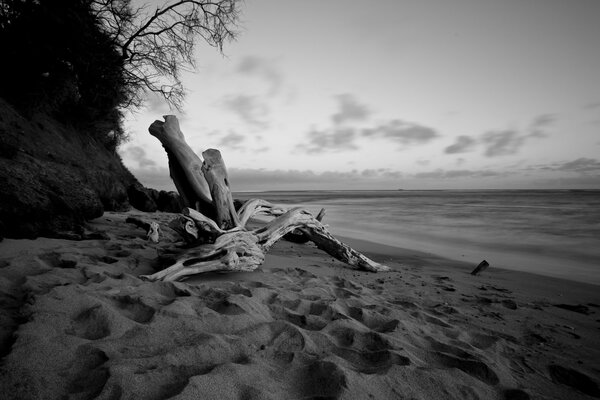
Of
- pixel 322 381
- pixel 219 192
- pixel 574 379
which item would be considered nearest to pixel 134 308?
pixel 322 381

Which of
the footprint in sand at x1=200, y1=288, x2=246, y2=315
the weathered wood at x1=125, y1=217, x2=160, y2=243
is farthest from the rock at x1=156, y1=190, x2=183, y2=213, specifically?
the footprint in sand at x1=200, y1=288, x2=246, y2=315

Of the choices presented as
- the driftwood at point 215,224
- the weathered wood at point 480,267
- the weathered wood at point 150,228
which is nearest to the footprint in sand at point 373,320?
the driftwood at point 215,224

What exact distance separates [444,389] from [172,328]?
5.34 feet

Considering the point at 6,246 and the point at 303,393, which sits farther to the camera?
the point at 6,246

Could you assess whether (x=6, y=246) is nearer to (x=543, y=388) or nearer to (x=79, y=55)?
(x=543, y=388)

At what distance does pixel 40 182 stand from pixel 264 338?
13.8 ft

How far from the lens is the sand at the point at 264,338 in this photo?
1.42m

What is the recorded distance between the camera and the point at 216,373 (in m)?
1.47

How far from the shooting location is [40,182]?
4.22m

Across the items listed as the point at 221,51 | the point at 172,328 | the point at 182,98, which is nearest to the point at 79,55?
the point at 182,98

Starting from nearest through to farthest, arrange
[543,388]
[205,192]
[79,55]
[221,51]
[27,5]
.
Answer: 1. [543,388]
2. [205,192]
3. [27,5]
4. [79,55]
5. [221,51]

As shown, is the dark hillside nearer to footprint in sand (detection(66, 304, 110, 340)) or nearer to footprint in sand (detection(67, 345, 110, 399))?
footprint in sand (detection(66, 304, 110, 340))

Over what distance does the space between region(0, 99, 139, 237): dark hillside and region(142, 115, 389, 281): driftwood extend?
172cm

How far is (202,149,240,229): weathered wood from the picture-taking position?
398cm
